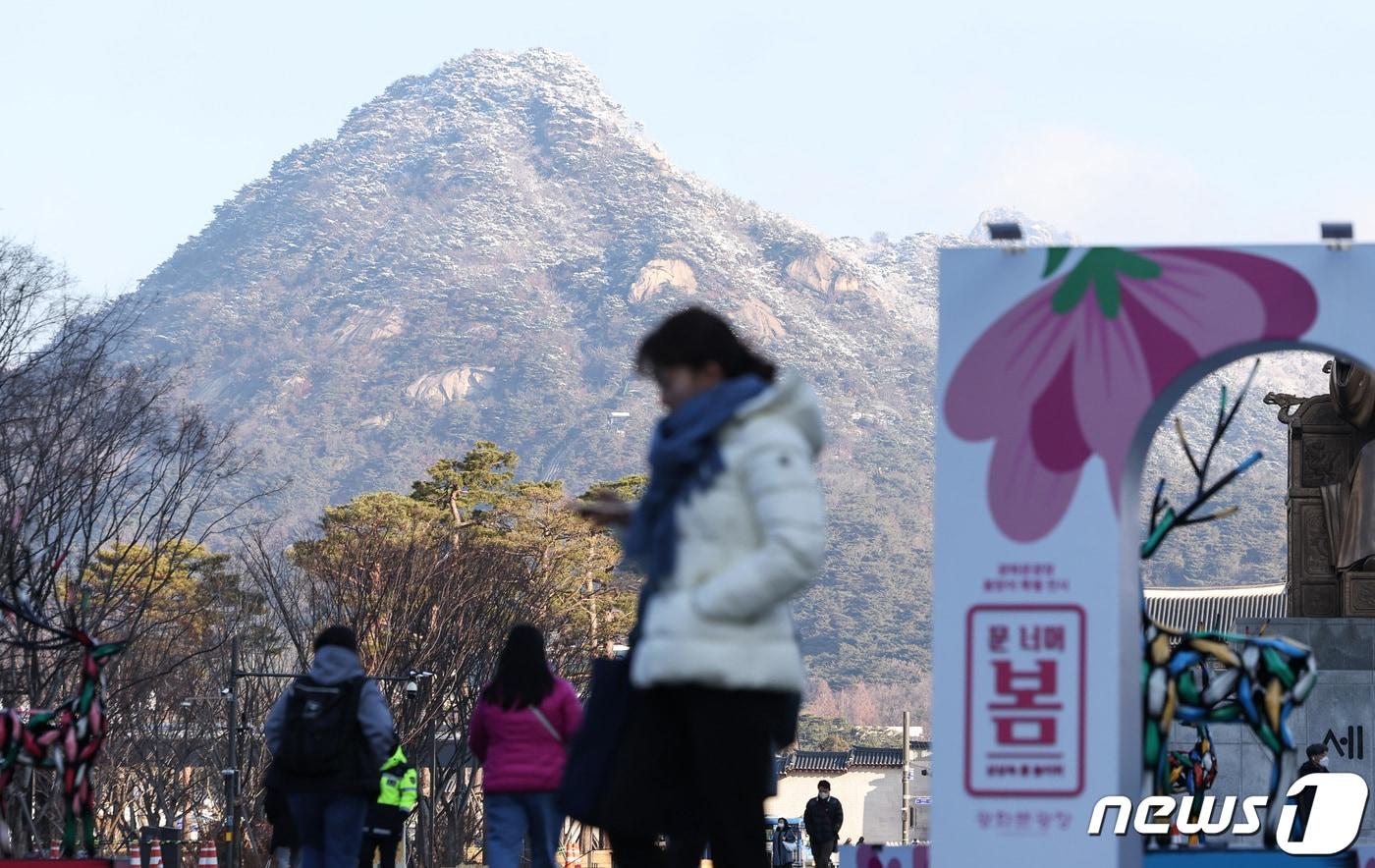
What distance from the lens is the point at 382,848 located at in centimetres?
1739

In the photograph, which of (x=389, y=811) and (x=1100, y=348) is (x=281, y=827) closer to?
(x=389, y=811)

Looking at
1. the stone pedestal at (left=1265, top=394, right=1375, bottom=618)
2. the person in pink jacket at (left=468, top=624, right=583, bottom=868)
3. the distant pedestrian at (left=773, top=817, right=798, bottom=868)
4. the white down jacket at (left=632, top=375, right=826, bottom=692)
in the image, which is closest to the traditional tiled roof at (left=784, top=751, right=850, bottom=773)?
the distant pedestrian at (left=773, top=817, right=798, bottom=868)

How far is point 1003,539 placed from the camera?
9.34 m

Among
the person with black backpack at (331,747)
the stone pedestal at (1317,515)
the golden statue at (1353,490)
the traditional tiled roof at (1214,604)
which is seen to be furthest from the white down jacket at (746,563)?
the traditional tiled roof at (1214,604)

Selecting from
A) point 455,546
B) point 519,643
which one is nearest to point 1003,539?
point 519,643

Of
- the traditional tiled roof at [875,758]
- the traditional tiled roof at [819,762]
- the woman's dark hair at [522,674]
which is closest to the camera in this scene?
the woman's dark hair at [522,674]

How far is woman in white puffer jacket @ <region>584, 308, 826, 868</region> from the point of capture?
575 cm

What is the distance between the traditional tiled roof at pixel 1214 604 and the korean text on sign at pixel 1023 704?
98.2ft

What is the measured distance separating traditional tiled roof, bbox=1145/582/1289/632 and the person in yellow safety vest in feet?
75.6

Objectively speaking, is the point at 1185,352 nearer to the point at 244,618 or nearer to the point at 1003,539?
the point at 1003,539

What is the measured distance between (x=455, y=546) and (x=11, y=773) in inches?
1569

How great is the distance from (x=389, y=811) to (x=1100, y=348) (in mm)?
9094

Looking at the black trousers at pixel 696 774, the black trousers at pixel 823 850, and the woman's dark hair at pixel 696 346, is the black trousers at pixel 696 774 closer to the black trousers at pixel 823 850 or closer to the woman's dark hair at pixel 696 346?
the woman's dark hair at pixel 696 346

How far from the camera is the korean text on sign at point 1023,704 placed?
916 centimetres
